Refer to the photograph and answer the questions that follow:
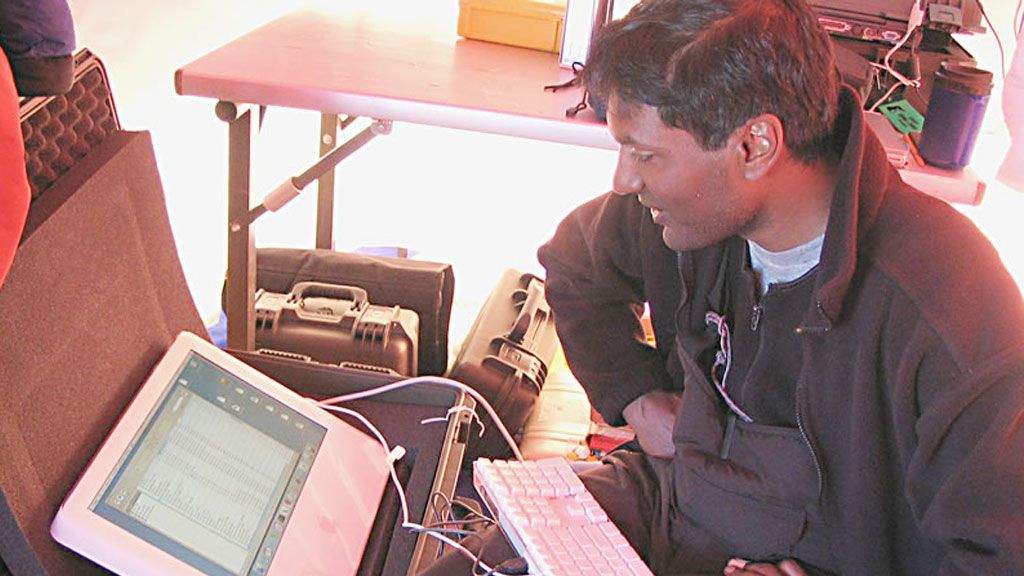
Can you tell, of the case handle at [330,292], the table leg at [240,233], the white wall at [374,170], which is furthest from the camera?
the white wall at [374,170]

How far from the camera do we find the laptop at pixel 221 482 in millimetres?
987

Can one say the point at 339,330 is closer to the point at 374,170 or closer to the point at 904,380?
the point at 374,170

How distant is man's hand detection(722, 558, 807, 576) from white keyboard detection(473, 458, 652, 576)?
0.15 m

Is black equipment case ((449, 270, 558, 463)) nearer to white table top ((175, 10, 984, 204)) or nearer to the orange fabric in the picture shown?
white table top ((175, 10, 984, 204))

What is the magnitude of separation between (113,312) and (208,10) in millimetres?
1538

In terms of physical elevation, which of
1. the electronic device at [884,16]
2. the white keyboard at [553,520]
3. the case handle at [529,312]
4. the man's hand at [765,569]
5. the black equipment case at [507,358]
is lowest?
the black equipment case at [507,358]

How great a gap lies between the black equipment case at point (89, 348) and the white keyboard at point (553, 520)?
6cm

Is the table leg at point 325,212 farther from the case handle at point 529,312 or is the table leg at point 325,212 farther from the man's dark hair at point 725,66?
the man's dark hair at point 725,66

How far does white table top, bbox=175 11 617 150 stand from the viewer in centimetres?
172

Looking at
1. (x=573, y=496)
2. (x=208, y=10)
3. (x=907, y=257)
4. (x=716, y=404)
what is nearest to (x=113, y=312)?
(x=573, y=496)

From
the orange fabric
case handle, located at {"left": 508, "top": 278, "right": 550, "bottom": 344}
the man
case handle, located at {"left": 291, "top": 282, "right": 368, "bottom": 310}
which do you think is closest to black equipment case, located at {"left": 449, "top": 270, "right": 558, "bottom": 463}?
case handle, located at {"left": 508, "top": 278, "right": 550, "bottom": 344}

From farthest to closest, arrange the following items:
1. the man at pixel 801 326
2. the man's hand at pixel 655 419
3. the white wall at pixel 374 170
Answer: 1. the white wall at pixel 374 170
2. the man's hand at pixel 655 419
3. the man at pixel 801 326

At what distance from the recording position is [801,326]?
1.25 meters

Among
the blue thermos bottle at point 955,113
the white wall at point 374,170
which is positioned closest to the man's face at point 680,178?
the blue thermos bottle at point 955,113
